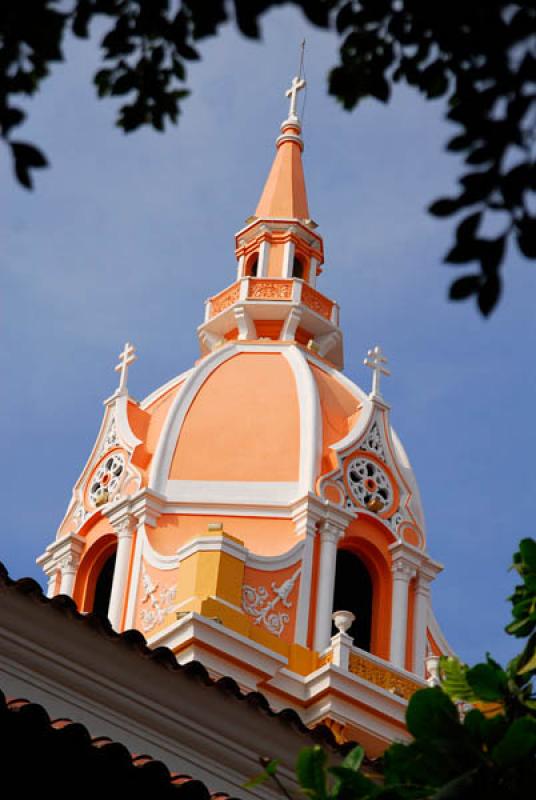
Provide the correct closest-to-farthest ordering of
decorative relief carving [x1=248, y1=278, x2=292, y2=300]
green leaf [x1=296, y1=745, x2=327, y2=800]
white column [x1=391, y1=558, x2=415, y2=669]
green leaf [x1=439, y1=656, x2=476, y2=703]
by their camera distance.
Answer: green leaf [x1=296, y1=745, x2=327, y2=800] → green leaf [x1=439, y1=656, x2=476, y2=703] → white column [x1=391, y1=558, x2=415, y2=669] → decorative relief carving [x1=248, y1=278, x2=292, y2=300]

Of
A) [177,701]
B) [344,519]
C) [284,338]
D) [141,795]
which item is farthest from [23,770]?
[284,338]

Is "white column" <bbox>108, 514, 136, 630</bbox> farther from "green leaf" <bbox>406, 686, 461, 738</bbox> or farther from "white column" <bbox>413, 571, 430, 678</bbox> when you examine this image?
"green leaf" <bbox>406, 686, 461, 738</bbox>

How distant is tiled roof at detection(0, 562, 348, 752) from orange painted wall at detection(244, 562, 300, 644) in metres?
8.56

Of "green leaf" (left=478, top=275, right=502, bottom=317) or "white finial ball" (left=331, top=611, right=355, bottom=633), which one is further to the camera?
"white finial ball" (left=331, top=611, right=355, bottom=633)

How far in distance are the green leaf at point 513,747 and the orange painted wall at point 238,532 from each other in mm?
16167

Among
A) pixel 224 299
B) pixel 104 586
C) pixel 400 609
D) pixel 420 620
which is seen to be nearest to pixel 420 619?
pixel 420 620

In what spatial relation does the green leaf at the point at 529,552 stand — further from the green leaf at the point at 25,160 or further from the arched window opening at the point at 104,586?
the arched window opening at the point at 104,586

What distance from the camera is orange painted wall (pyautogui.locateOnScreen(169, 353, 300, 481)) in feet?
74.3

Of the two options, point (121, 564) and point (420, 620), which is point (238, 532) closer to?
point (121, 564)

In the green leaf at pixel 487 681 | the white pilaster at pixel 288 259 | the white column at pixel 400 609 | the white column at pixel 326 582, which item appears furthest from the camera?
the white pilaster at pixel 288 259

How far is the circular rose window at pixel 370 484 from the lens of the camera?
23297mm

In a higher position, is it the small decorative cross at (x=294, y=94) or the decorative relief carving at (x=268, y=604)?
the small decorative cross at (x=294, y=94)

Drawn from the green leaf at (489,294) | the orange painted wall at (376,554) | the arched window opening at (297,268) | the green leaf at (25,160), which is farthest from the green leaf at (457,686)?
the arched window opening at (297,268)

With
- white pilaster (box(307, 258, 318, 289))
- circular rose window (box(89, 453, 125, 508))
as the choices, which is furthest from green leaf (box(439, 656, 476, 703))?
white pilaster (box(307, 258, 318, 289))
